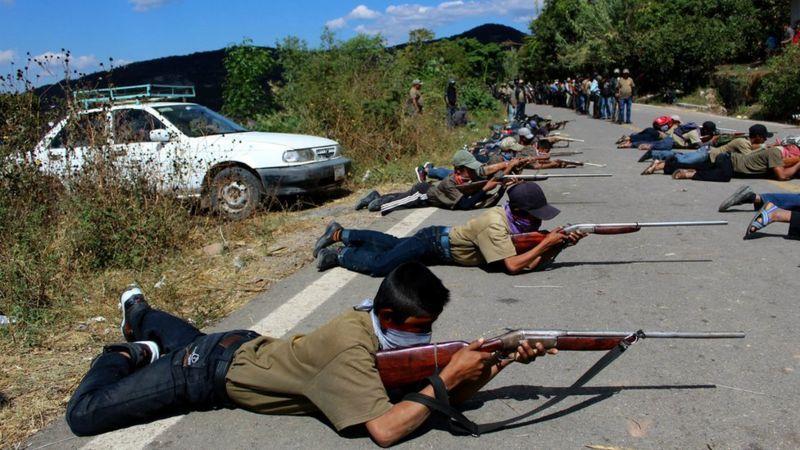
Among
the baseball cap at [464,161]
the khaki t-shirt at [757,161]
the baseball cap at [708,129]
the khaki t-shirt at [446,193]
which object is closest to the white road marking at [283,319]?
the khaki t-shirt at [446,193]

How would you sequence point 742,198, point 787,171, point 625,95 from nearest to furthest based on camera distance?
point 742,198 < point 787,171 < point 625,95

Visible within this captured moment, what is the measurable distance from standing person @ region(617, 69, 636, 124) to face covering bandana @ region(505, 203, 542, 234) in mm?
18571

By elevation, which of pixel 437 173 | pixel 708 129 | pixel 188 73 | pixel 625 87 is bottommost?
pixel 437 173

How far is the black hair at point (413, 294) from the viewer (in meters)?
3.07

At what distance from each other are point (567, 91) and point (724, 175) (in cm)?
3508

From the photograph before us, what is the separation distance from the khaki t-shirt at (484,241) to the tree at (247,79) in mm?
12946

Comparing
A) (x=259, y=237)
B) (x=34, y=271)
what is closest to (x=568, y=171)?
(x=259, y=237)

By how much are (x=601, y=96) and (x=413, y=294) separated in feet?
91.0

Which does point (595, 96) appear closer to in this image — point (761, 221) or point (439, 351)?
point (761, 221)

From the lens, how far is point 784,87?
65.7ft

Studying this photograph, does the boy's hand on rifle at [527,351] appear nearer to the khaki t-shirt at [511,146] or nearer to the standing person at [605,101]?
the khaki t-shirt at [511,146]

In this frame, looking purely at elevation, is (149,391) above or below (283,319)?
above

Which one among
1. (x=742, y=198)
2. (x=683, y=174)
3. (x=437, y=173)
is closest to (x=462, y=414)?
(x=742, y=198)

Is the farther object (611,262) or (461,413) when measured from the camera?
(611,262)
